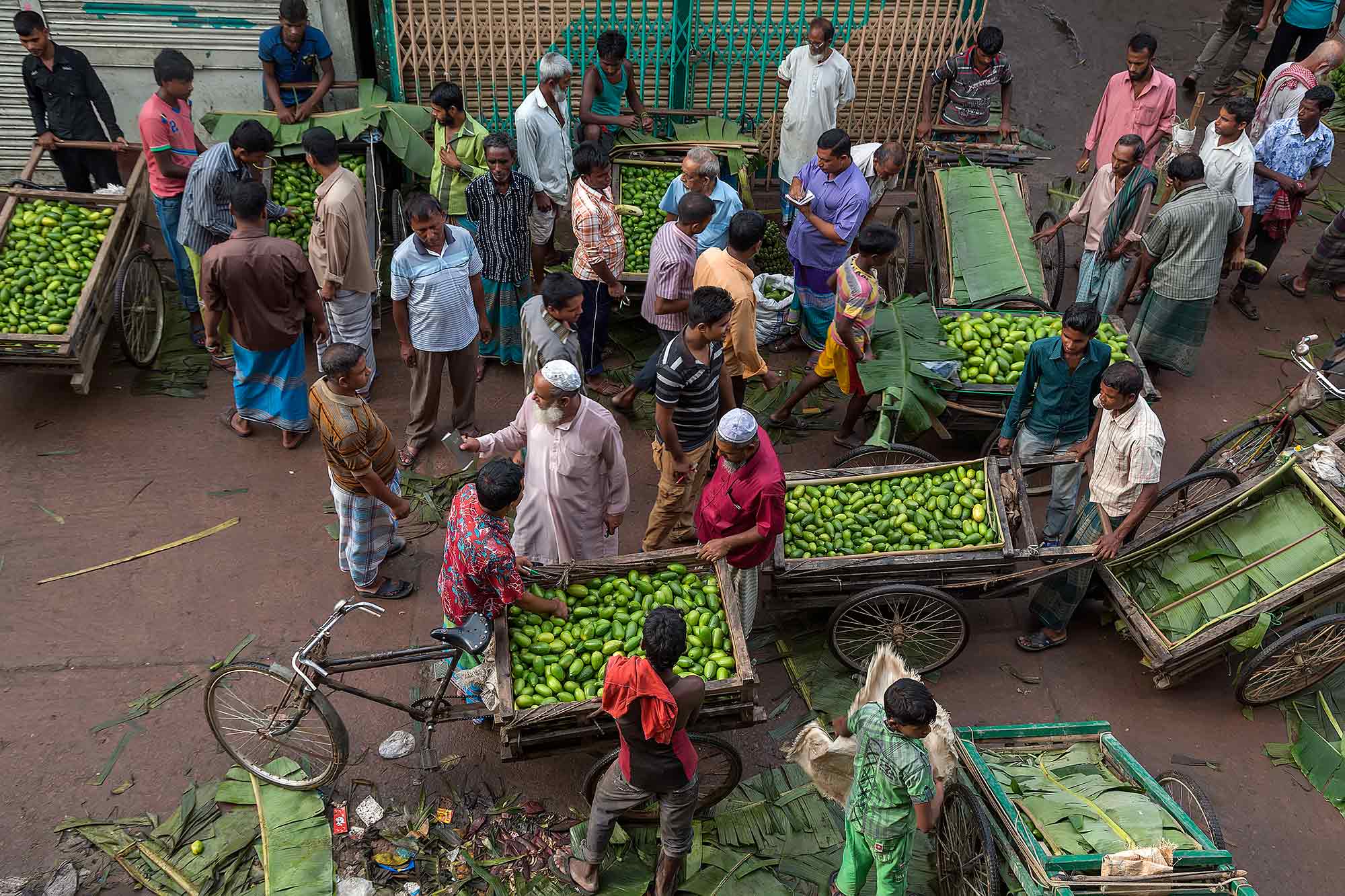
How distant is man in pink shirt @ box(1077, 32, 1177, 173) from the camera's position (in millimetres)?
8531

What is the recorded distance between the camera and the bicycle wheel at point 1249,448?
22.7 feet

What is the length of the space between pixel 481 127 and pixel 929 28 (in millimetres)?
4859

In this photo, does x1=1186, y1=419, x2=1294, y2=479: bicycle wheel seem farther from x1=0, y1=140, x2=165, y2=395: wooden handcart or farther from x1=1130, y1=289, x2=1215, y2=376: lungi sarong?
x1=0, y1=140, x2=165, y2=395: wooden handcart

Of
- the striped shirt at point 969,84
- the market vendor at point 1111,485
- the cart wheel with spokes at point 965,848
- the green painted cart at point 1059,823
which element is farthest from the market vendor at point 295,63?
the cart wheel with spokes at point 965,848

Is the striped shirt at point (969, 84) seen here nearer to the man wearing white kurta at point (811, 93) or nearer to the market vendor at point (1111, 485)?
the man wearing white kurta at point (811, 93)

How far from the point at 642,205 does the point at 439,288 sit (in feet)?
8.56

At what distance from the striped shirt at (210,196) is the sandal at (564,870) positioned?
507cm

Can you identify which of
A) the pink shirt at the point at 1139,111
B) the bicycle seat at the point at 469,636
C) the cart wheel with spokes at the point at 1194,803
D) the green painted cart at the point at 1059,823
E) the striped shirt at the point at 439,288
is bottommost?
the cart wheel with spokes at the point at 1194,803

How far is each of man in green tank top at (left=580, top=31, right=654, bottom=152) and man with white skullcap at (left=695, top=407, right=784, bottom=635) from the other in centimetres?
457

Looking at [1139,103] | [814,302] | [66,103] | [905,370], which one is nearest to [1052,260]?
[1139,103]

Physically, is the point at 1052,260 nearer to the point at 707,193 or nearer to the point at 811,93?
the point at 811,93

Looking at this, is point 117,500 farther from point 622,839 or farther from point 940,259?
point 940,259

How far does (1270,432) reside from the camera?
695cm

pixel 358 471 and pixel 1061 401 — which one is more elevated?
pixel 1061 401
